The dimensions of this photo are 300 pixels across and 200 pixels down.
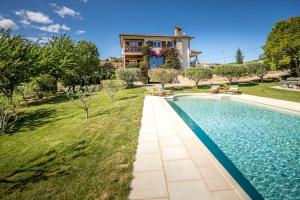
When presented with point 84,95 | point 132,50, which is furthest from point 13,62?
point 132,50

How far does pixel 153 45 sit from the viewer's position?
43.5 metres

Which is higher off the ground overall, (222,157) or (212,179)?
(212,179)

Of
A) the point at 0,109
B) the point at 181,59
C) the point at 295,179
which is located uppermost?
the point at 181,59

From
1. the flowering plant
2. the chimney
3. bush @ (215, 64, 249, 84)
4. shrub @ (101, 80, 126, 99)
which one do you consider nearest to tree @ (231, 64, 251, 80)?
bush @ (215, 64, 249, 84)

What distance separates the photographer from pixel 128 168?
550cm

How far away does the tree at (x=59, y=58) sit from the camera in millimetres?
25288

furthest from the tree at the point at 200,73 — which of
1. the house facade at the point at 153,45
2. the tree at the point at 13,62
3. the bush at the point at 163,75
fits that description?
the tree at the point at 13,62

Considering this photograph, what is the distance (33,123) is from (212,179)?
40.4 feet

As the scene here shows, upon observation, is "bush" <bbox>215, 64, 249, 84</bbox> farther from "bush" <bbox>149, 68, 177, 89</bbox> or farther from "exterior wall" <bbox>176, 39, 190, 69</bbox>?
"exterior wall" <bbox>176, 39, 190, 69</bbox>

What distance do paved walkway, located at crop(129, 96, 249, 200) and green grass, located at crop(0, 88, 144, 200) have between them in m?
0.40

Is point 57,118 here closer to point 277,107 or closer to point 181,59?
point 277,107

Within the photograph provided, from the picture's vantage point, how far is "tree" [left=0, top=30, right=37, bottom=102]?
18828 millimetres

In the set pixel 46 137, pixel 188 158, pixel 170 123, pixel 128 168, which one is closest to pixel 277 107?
pixel 170 123

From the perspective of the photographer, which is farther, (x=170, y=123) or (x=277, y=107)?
(x=277, y=107)
